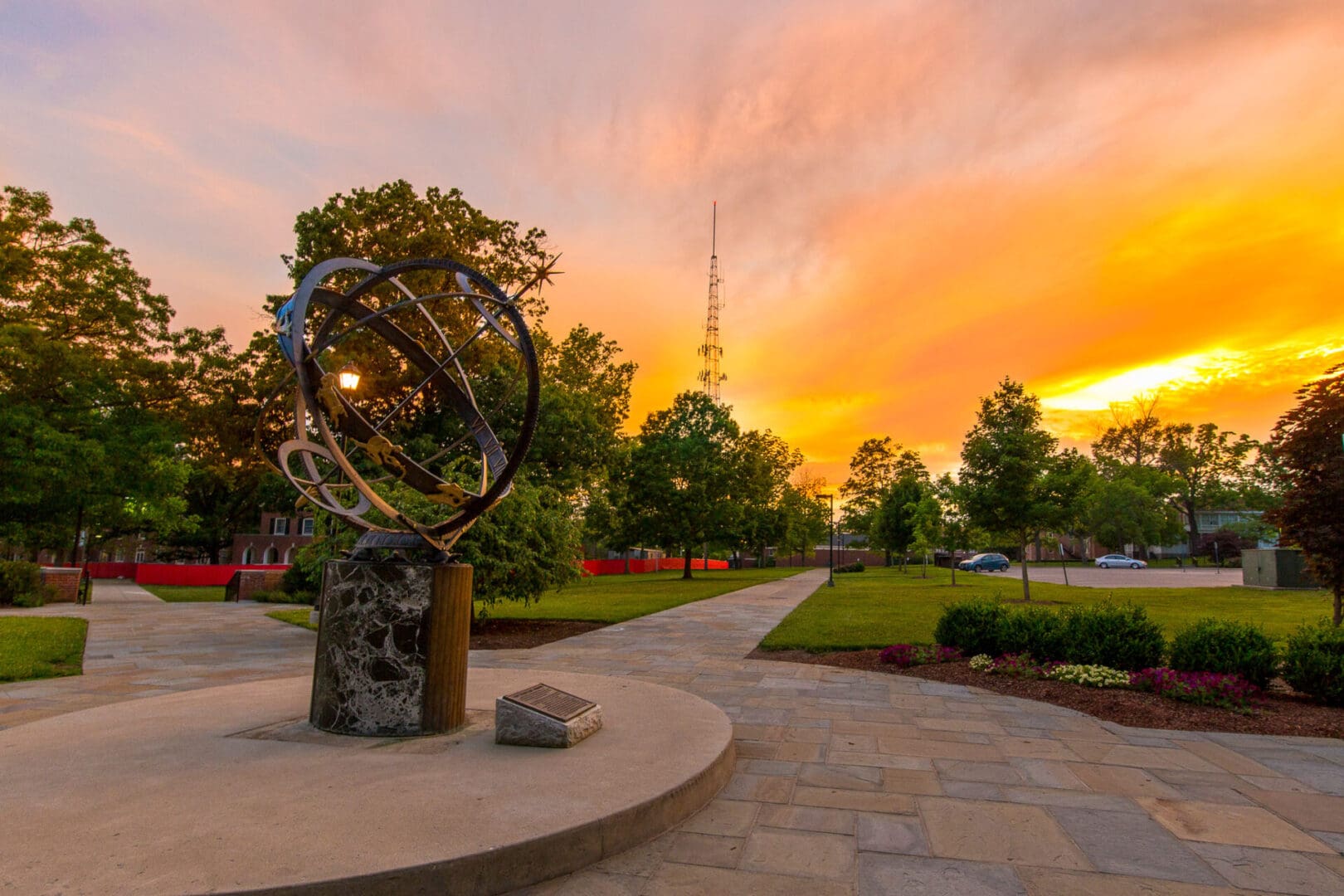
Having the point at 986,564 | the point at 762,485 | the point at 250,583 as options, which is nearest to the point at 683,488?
the point at 762,485

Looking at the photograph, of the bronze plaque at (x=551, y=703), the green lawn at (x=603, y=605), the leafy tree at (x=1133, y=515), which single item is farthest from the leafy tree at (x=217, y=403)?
the leafy tree at (x=1133, y=515)

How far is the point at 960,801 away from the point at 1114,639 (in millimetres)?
6093

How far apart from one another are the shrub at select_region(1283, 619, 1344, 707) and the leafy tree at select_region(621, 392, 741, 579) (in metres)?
38.3

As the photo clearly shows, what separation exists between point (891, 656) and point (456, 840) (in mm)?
8869

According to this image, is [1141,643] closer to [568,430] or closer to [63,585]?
[568,430]

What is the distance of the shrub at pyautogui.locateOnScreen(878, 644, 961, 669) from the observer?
10852mm

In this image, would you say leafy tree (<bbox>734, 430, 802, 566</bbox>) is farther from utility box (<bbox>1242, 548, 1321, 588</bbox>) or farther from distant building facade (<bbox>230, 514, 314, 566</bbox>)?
distant building facade (<bbox>230, 514, 314, 566</bbox>)

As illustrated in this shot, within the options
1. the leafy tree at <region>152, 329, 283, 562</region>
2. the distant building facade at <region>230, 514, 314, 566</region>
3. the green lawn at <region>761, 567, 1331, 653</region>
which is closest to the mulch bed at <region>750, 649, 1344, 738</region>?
the green lawn at <region>761, 567, 1331, 653</region>

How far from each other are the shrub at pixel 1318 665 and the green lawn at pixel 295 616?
17.8m

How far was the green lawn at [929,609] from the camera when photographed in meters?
14.0

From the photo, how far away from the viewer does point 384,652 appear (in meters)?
5.88

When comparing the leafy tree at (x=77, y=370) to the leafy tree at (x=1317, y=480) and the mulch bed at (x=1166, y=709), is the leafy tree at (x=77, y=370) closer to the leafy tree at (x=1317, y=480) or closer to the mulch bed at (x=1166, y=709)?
the mulch bed at (x=1166, y=709)

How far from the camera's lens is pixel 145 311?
81.4 ft

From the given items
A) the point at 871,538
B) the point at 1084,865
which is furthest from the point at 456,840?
the point at 871,538
